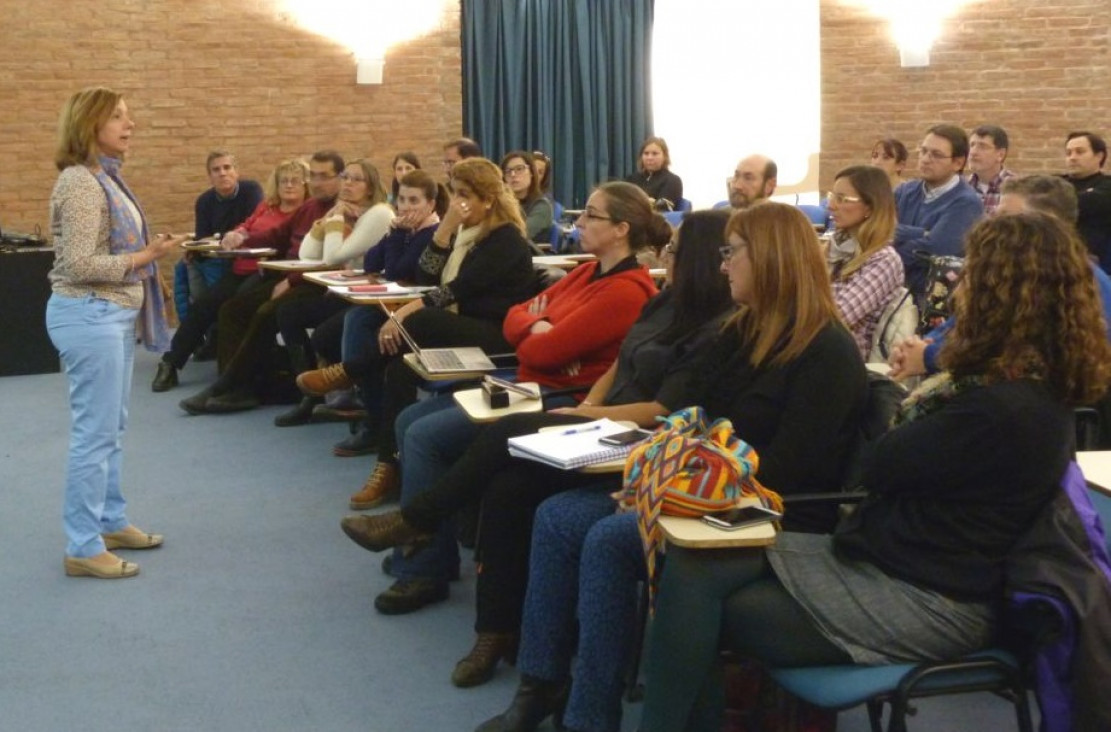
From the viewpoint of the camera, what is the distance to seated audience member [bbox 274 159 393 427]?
6.43 m

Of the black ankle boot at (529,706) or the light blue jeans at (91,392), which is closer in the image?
the black ankle boot at (529,706)

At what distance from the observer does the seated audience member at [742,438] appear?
269 cm

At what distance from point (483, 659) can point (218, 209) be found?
5836mm

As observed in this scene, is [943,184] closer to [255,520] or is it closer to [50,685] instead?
[255,520]

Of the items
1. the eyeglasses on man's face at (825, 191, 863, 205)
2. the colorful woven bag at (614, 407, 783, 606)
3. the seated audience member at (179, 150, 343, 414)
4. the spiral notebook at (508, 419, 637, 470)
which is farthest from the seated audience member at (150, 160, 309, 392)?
the colorful woven bag at (614, 407, 783, 606)

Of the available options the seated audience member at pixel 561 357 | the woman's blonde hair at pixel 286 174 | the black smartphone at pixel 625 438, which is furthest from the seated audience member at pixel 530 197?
the black smartphone at pixel 625 438

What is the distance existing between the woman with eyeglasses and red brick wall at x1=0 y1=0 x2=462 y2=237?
9.65 ft

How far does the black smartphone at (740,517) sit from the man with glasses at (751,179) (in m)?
3.63

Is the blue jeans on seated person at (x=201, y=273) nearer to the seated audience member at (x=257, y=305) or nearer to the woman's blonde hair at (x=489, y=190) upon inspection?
the seated audience member at (x=257, y=305)

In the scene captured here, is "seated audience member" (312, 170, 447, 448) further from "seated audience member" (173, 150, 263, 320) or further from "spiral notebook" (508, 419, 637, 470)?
"spiral notebook" (508, 419, 637, 470)

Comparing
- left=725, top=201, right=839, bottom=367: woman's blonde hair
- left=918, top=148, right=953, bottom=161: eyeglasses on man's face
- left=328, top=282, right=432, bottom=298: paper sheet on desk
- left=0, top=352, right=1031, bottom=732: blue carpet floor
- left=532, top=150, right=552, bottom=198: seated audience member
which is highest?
left=532, top=150, right=552, bottom=198: seated audience member

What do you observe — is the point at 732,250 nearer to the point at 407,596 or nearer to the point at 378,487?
the point at 407,596

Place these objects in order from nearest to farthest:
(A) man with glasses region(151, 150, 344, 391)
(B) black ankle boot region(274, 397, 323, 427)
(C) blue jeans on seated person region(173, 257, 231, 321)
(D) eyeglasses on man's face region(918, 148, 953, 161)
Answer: (D) eyeglasses on man's face region(918, 148, 953, 161), (B) black ankle boot region(274, 397, 323, 427), (A) man with glasses region(151, 150, 344, 391), (C) blue jeans on seated person region(173, 257, 231, 321)

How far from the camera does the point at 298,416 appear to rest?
20.8 feet
